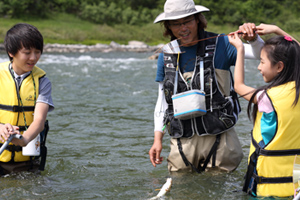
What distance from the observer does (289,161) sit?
328 centimetres

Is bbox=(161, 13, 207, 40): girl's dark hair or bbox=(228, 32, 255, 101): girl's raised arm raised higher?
bbox=(161, 13, 207, 40): girl's dark hair

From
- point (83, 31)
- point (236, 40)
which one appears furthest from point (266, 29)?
point (83, 31)

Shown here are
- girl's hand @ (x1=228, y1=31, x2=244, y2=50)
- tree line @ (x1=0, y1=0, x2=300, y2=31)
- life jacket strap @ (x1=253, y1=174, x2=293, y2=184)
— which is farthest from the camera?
tree line @ (x1=0, y1=0, x2=300, y2=31)

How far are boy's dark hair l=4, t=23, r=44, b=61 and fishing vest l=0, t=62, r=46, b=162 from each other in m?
0.28

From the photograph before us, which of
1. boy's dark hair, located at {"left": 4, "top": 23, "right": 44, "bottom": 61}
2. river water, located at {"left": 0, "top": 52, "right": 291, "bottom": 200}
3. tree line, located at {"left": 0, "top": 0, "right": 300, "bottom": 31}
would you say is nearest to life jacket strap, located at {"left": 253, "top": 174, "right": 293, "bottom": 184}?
river water, located at {"left": 0, "top": 52, "right": 291, "bottom": 200}

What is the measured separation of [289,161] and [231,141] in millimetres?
827

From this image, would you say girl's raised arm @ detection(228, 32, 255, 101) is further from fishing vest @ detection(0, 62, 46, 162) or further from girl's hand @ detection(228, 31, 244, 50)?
fishing vest @ detection(0, 62, 46, 162)

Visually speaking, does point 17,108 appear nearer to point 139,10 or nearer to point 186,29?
point 186,29

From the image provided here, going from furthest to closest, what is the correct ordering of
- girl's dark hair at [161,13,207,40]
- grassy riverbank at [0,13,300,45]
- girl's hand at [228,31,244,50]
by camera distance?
grassy riverbank at [0,13,300,45] → girl's dark hair at [161,13,207,40] → girl's hand at [228,31,244,50]

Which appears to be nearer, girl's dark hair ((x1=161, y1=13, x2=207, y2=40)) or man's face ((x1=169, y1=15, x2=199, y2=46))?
man's face ((x1=169, y1=15, x2=199, y2=46))

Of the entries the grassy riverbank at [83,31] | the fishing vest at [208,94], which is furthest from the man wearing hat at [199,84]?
the grassy riverbank at [83,31]

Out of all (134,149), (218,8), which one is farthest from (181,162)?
(218,8)

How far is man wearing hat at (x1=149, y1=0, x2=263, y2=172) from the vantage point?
152 inches

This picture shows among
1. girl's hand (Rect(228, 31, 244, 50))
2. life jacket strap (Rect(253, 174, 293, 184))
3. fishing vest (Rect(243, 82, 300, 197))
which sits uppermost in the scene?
girl's hand (Rect(228, 31, 244, 50))
